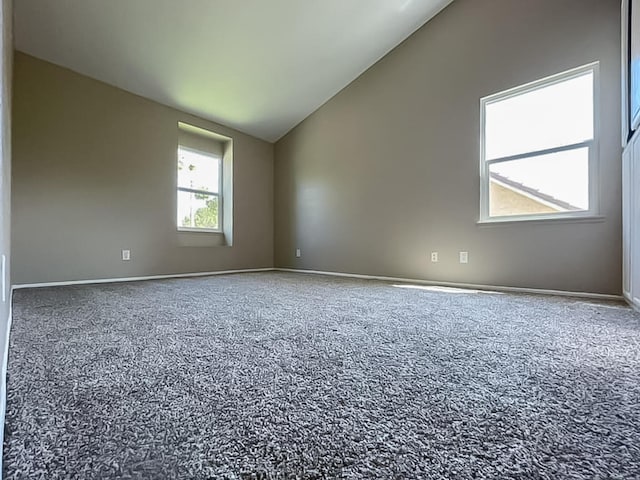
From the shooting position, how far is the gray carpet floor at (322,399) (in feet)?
1.81

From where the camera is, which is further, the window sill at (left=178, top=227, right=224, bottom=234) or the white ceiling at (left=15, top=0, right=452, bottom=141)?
the window sill at (left=178, top=227, right=224, bottom=234)

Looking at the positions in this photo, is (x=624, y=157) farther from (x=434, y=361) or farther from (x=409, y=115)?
(x=434, y=361)

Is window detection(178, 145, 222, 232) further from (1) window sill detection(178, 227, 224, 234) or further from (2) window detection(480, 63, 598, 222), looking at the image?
(2) window detection(480, 63, 598, 222)

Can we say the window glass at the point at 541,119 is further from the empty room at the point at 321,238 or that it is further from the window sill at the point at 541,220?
the window sill at the point at 541,220

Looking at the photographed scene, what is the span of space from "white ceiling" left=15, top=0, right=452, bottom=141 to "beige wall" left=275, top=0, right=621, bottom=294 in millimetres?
461

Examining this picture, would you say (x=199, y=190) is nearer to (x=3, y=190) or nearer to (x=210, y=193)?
(x=210, y=193)

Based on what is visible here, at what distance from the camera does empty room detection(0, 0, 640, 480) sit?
64 centimetres

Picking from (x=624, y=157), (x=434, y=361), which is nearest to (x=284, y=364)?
(x=434, y=361)

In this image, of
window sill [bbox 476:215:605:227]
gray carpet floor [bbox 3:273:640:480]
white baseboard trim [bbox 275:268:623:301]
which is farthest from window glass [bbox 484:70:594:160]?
gray carpet floor [bbox 3:273:640:480]

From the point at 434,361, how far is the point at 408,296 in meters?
1.38

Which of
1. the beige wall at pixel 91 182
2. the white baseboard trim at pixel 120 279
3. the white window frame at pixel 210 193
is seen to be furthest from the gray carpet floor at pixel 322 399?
the white window frame at pixel 210 193

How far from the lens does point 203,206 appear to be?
446 centimetres

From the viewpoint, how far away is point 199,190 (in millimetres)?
4414

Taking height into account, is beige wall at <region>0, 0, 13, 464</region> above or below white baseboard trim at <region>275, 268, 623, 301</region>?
above
